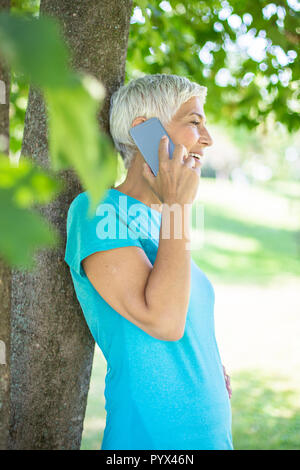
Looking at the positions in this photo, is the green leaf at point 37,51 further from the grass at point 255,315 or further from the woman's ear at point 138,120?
the grass at point 255,315

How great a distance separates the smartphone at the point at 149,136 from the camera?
1.97 meters

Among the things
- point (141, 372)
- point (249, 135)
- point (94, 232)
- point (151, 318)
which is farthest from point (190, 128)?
point (249, 135)

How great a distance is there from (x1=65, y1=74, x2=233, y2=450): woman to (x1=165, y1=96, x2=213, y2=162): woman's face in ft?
0.56

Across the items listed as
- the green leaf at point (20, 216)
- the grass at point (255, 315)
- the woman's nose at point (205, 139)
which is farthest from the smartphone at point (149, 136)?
the green leaf at point (20, 216)

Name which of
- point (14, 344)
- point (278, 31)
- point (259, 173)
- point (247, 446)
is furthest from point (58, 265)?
point (259, 173)

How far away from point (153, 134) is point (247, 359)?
694 cm

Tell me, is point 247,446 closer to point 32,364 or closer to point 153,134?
point 32,364

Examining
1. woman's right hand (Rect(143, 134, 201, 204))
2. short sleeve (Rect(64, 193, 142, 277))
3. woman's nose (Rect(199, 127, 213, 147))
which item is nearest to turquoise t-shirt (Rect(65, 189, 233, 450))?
short sleeve (Rect(64, 193, 142, 277))

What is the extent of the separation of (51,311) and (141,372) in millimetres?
489

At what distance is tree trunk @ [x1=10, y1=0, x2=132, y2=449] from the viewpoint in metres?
1.96

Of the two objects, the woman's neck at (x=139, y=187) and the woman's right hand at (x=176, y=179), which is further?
the woman's neck at (x=139, y=187)

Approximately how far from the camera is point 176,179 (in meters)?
1.73

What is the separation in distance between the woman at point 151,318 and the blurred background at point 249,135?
735 mm

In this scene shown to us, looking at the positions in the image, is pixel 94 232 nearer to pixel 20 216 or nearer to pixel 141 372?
pixel 141 372
